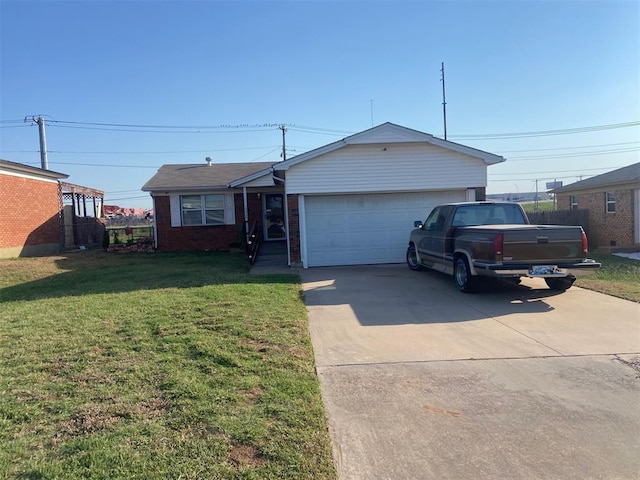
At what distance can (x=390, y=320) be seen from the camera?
23.6ft

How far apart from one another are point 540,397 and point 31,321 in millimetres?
7166

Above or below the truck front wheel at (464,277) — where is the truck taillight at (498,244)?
above

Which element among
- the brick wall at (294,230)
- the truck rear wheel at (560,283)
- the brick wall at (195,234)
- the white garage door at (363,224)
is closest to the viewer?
the truck rear wheel at (560,283)

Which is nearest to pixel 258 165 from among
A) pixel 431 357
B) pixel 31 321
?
pixel 31 321

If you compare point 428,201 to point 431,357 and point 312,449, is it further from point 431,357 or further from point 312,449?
point 312,449

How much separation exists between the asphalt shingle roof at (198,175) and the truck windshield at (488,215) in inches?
446

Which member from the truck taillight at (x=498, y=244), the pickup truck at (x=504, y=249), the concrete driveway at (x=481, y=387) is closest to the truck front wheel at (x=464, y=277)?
the pickup truck at (x=504, y=249)

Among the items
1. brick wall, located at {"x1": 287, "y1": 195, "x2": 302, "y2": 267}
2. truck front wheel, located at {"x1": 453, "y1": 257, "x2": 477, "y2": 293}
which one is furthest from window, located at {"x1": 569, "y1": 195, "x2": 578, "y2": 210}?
truck front wheel, located at {"x1": 453, "y1": 257, "x2": 477, "y2": 293}

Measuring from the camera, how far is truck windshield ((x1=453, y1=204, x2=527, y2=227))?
1005 cm

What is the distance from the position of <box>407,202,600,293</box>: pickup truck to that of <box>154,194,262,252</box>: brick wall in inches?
441

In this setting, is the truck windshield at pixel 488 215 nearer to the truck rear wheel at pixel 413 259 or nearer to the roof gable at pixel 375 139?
the truck rear wheel at pixel 413 259

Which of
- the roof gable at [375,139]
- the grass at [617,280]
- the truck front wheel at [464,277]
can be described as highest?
the roof gable at [375,139]

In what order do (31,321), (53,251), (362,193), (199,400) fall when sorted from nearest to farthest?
1. (199,400)
2. (31,321)
3. (362,193)
4. (53,251)

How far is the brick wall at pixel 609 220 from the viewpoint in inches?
746
